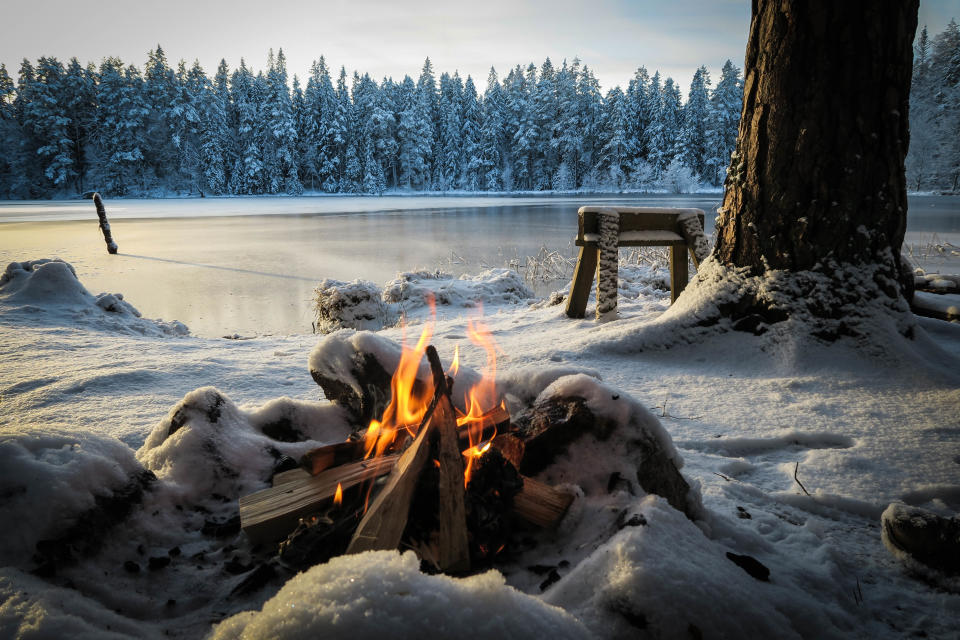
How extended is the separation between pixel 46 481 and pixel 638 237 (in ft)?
17.9

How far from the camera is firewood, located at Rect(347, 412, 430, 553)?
4.66ft

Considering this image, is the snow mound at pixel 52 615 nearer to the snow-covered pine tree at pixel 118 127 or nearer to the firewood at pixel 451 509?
the firewood at pixel 451 509

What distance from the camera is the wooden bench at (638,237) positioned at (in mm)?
5395

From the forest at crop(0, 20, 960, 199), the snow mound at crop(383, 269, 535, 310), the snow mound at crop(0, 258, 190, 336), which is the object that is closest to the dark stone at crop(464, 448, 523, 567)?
the snow mound at crop(0, 258, 190, 336)

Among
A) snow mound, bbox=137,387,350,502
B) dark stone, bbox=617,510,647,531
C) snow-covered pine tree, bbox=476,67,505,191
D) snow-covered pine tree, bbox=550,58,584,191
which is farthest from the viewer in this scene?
snow-covered pine tree, bbox=476,67,505,191

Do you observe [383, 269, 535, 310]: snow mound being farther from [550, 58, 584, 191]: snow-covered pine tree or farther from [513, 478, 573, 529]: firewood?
[550, 58, 584, 191]: snow-covered pine tree

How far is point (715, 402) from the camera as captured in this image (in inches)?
125

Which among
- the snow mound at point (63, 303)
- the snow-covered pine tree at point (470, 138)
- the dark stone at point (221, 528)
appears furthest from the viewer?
the snow-covered pine tree at point (470, 138)

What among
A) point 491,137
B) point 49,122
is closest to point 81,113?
point 49,122

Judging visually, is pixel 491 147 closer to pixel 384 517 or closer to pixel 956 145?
pixel 956 145

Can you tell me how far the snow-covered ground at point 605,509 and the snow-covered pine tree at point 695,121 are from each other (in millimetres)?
59893

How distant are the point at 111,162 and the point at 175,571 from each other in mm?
68959

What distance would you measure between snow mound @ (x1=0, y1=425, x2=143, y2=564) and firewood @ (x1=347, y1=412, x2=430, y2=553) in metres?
0.86

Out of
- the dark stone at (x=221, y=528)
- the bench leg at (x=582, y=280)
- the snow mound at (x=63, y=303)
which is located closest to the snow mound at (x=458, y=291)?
the bench leg at (x=582, y=280)
